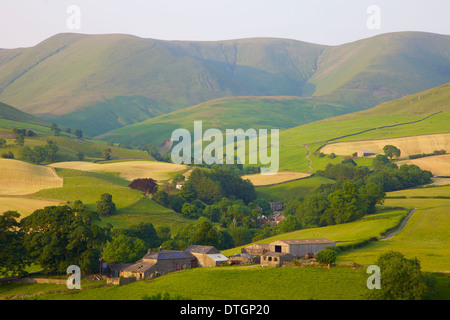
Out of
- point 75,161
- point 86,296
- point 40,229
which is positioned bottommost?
point 86,296

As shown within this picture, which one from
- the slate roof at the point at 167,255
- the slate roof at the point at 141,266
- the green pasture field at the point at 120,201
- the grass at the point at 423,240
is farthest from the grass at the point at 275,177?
the slate roof at the point at 141,266

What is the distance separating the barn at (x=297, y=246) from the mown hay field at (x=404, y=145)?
102m

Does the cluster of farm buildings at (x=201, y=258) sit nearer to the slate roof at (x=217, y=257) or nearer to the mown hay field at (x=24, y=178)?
the slate roof at (x=217, y=257)

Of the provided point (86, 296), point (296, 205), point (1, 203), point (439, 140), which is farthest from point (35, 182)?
point (439, 140)

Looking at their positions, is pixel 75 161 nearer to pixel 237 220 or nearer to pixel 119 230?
pixel 237 220

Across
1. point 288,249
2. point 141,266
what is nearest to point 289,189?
point 288,249

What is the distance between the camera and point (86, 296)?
145 ft

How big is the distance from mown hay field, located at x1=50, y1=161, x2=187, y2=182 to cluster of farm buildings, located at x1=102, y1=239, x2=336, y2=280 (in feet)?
214

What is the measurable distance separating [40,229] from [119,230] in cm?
1091

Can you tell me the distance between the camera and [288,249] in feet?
188

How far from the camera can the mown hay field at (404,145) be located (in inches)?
5994

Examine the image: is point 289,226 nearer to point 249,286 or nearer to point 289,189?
point 249,286

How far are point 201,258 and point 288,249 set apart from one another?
966 centimetres

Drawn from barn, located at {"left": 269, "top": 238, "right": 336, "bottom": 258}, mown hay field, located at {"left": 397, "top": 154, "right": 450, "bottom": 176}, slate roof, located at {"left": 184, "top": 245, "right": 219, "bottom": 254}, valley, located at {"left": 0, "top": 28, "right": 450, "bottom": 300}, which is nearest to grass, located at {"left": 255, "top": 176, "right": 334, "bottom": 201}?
valley, located at {"left": 0, "top": 28, "right": 450, "bottom": 300}
